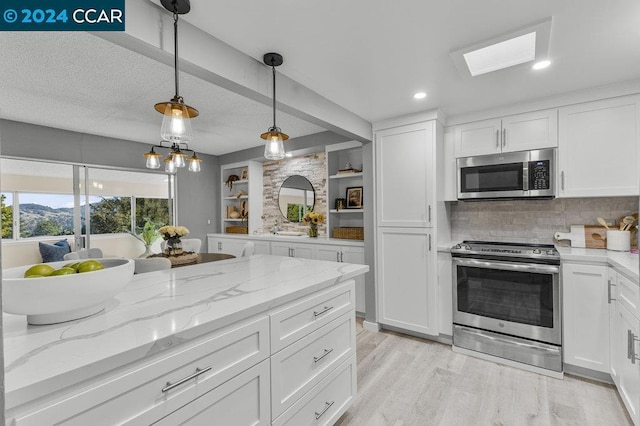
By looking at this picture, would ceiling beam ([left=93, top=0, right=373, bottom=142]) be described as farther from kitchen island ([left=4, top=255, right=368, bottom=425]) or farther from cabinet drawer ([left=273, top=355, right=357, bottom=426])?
cabinet drawer ([left=273, top=355, right=357, bottom=426])

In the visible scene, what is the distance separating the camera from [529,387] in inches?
94.5

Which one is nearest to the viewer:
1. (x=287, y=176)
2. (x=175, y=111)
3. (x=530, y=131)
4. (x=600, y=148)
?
(x=175, y=111)

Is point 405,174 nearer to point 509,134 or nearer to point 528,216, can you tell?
point 509,134

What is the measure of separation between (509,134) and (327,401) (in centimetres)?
270

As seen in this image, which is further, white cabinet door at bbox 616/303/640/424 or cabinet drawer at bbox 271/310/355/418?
white cabinet door at bbox 616/303/640/424

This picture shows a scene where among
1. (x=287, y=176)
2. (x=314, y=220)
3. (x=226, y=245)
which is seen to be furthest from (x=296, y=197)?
(x=226, y=245)

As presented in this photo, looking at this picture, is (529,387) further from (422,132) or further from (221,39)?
(221,39)

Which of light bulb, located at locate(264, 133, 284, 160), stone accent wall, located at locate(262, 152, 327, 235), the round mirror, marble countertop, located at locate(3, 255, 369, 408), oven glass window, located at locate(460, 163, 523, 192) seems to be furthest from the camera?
the round mirror

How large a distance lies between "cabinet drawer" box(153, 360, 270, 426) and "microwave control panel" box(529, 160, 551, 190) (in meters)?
2.67

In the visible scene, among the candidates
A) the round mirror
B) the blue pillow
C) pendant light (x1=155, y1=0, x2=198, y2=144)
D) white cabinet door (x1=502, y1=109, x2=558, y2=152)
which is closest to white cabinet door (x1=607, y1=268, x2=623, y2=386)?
white cabinet door (x1=502, y1=109, x2=558, y2=152)

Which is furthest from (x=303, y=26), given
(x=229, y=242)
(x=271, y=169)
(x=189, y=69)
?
(x=229, y=242)

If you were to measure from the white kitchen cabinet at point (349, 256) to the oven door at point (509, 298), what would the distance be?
1.06 metres

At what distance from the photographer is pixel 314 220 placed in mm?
4383

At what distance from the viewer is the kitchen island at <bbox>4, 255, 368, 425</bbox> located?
917 millimetres
